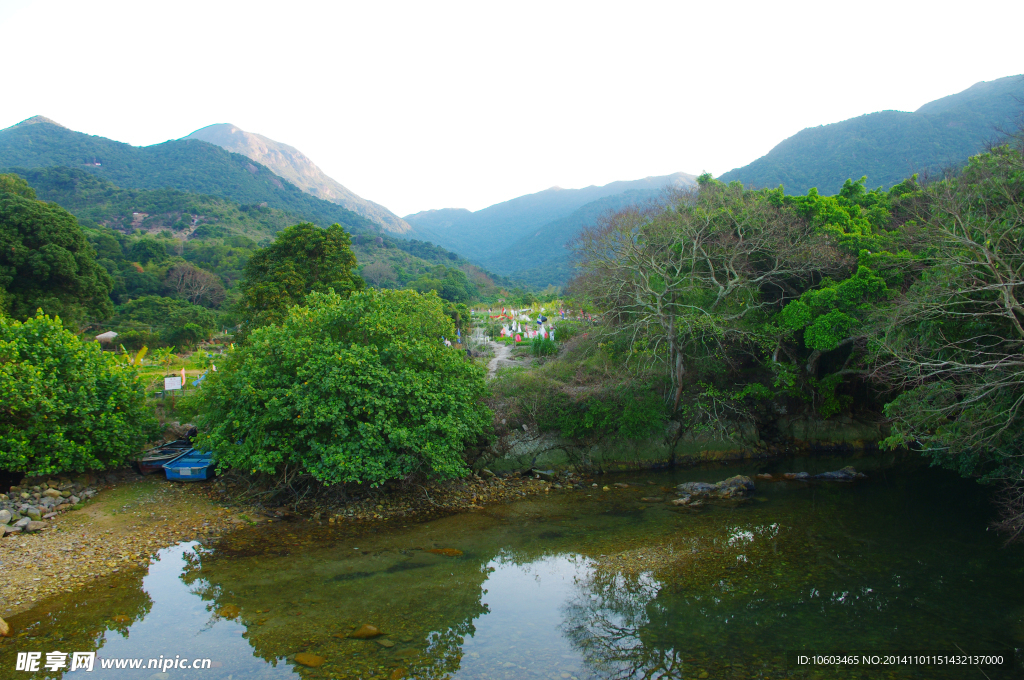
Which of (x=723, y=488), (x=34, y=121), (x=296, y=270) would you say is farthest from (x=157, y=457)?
(x=34, y=121)

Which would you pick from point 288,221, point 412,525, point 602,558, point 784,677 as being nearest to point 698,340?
point 602,558

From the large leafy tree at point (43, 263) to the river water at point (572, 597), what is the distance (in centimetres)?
1923

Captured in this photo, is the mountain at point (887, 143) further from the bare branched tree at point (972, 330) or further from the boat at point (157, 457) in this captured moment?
the boat at point (157, 457)

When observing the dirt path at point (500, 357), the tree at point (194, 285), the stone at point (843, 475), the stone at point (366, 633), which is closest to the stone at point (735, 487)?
the stone at point (843, 475)

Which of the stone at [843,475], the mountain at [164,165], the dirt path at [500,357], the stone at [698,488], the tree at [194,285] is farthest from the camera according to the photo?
the mountain at [164,165]

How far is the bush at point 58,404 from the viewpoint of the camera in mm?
13055

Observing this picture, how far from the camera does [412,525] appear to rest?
13914mm

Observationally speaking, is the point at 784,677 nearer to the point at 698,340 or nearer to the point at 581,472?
the point at 581,472

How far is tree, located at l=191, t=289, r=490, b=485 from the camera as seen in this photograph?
1352 cm

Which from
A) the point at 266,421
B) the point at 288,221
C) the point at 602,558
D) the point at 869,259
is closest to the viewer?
the point at 602,558

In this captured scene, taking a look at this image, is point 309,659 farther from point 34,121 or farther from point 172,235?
point 34,121

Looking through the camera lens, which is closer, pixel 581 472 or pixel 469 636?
pixel 469 636

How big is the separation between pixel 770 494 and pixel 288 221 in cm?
10160

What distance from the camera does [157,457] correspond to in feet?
53.5
